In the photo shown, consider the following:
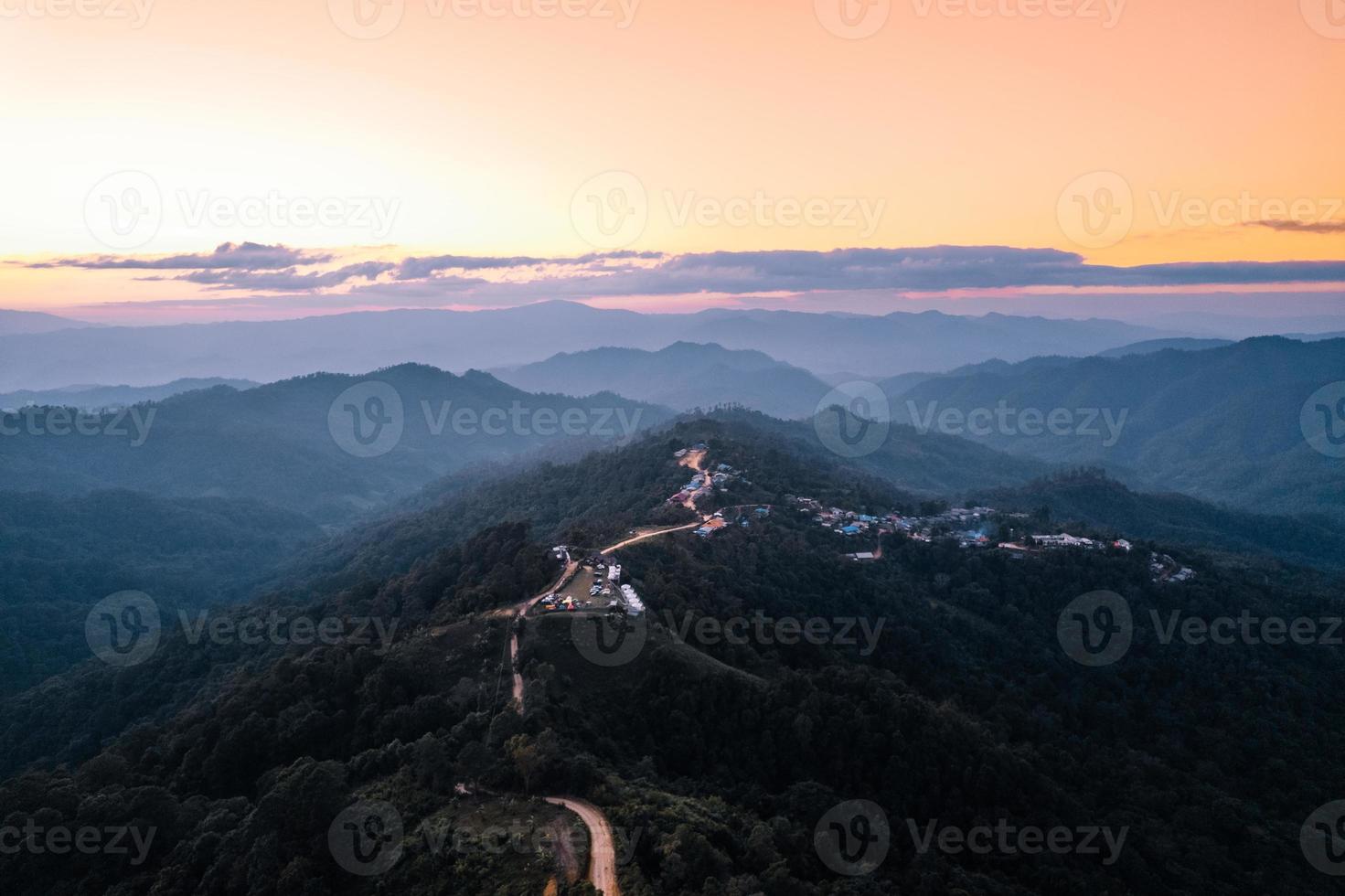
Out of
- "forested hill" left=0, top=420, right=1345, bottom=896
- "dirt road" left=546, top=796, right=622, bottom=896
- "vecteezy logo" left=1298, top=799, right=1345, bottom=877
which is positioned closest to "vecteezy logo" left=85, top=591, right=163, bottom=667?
"forested hill" left=0, top=420, right=1345, bottom=896

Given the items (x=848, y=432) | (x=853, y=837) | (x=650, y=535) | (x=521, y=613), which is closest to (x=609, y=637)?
(x=521, y=613)

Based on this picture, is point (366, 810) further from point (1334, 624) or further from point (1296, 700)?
point (1334, 624)

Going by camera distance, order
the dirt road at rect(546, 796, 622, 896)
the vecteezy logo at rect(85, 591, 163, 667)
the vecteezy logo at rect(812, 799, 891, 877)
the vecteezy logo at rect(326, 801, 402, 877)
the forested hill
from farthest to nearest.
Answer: the vecteezy logo at rect(85, 591, 163, 667) < the vecteezy logo at rect(812, 799, 891, 877) < the forested hill < the vecteezy logo at rect(326, 801, 402, 877) < the dirt road at rect(546, 796, 622, 896)

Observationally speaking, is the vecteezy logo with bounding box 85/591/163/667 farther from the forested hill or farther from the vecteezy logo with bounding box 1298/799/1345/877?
the vecteezy logo with bounding box 1298/799/1345/877

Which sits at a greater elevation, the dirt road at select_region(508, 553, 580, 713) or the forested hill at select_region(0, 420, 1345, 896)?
the dirt road at select_region(508, 553, 580, 713)

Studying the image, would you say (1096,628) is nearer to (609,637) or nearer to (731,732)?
(731,732)

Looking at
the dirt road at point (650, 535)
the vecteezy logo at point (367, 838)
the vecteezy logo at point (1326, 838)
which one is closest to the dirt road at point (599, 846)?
the vecteezy logo at point (367, 838)
